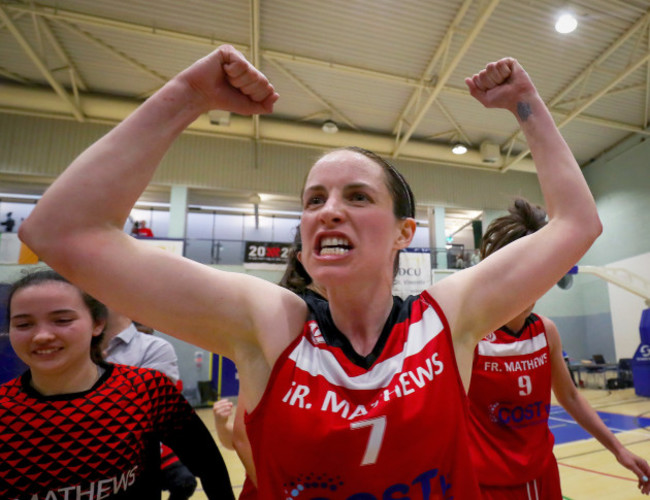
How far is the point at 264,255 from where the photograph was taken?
505 inches

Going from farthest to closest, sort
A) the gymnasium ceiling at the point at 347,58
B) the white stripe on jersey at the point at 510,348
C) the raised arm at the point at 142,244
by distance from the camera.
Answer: the gymnasium ceiling at the point at 347,58, the white stripe on jersey at the point at 510,348, the raised arm at the point at 142,244

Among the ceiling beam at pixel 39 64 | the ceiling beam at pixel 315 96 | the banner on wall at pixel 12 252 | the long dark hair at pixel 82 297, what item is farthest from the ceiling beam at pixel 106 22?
the long dark hair at pixel 82 297

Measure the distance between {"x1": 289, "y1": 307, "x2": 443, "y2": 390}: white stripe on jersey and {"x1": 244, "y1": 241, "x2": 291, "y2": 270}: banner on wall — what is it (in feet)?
37.9

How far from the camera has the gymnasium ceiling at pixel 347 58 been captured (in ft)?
29.8

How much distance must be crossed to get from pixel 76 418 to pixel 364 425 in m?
1.36

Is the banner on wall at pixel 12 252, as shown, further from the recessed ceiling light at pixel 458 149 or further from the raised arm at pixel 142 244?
the recessed ceiling light at pixel 458 149

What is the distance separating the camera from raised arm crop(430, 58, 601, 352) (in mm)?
1220

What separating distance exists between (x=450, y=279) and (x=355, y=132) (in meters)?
12.6

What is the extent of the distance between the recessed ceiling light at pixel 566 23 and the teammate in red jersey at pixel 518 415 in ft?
29.8

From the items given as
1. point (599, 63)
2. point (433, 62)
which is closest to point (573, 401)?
point (433, 62)

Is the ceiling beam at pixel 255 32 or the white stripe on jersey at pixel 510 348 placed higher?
the ceiling beam at pixel 255 32

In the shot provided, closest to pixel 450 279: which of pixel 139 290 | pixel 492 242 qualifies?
pixel 139 290

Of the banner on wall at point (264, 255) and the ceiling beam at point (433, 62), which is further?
the banner on wall at point (264, 255)

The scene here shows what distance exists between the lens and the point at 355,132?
1333 cm
